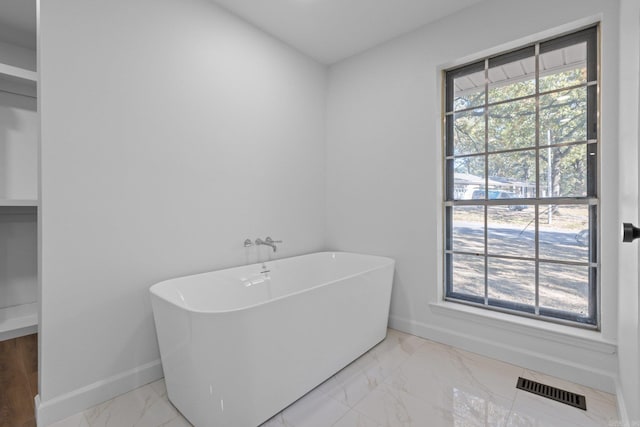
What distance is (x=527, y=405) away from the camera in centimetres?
158

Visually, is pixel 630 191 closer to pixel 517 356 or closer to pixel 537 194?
pixel 537 194

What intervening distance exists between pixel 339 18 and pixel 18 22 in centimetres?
240

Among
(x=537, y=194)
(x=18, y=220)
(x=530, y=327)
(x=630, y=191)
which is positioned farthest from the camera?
(x=18, y=220)

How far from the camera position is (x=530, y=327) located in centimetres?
193

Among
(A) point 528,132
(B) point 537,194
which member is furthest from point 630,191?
(A) point 528,132

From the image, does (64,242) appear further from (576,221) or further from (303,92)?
(576,221)

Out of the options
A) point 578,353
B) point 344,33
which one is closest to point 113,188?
point 344,33

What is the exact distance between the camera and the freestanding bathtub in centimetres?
130

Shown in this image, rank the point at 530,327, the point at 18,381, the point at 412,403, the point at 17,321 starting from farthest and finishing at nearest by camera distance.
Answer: the point at 17,321 < the point at 530,327 < the point at 18,381 < the point at 412,403

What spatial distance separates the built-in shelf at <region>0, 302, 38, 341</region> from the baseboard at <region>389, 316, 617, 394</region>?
2.90 m

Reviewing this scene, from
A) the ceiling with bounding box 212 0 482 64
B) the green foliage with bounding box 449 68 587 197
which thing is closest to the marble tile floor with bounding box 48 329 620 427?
the green foliage with bounding box 449 68 587 197

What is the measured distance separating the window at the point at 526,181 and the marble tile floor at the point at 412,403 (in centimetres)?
54

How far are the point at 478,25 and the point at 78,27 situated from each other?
8.50ft

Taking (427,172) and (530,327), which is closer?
(530,327)
